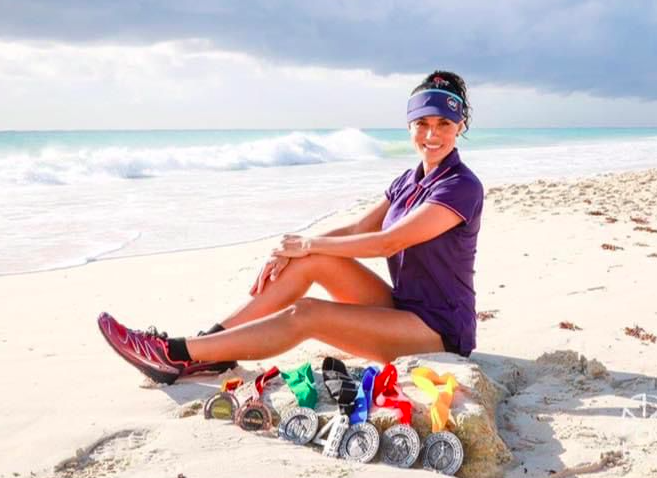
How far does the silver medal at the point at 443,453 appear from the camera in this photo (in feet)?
10.7

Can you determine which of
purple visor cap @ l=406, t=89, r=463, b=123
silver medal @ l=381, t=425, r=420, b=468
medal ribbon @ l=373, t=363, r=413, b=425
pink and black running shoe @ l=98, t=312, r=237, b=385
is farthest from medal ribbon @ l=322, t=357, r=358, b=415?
purple visor cap @ l=406, t=89, r=463, b=123

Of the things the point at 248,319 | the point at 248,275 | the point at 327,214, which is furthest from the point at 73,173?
the point at 248,319

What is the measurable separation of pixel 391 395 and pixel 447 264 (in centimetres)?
98

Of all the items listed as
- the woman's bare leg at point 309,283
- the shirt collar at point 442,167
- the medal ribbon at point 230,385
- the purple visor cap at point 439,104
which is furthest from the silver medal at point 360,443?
the purple visor cap at point 439,104

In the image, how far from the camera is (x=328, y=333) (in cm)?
429

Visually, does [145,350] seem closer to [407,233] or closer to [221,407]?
[221,407]

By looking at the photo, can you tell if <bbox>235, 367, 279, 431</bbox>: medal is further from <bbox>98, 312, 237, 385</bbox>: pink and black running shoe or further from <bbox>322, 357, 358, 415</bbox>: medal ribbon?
<bbox>98, 312, 237, 385</bbox>: pink and black running shoe

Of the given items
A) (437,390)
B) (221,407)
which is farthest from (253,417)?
(437,390)

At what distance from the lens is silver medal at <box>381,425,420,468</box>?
3287mm

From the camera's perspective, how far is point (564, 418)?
3.82 meters

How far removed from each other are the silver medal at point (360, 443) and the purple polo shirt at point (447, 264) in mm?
1092

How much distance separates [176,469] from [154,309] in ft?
12.8

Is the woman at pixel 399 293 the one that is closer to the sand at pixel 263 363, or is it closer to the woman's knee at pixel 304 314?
the woman's knee at pixel 304 314

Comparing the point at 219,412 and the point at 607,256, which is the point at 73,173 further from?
the point at 219,412
